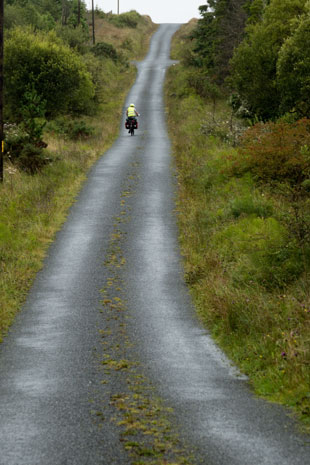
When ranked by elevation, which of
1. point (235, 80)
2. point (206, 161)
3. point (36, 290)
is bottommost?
point (36, 290)

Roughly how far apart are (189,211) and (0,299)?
886cm

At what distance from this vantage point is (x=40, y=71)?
35844mm

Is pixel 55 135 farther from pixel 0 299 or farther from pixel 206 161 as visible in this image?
pixel 0 299

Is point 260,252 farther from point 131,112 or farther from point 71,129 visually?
point 131,112

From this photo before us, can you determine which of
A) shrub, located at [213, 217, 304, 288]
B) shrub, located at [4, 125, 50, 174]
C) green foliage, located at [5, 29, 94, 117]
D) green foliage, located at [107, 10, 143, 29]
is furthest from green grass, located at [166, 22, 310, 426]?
green foliage, located at [107, 10, 143, 29]

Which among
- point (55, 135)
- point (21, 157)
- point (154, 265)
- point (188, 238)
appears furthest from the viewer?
point (55, 135)

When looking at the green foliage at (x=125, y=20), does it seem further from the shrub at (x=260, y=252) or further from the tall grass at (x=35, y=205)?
the shrub at (x=260, y=252)

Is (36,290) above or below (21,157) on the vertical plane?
below

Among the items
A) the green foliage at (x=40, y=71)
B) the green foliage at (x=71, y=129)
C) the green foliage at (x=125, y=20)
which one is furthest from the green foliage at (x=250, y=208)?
the green foliage at (x=125, y=20)

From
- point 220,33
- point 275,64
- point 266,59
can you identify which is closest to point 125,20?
point 220,33

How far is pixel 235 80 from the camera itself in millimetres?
29641

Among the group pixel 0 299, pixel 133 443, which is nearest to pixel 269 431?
pixel 133 443

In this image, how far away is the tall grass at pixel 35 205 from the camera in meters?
13.4

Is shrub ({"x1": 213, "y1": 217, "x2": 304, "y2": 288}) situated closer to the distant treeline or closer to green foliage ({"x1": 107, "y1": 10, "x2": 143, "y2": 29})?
the distant treeline
